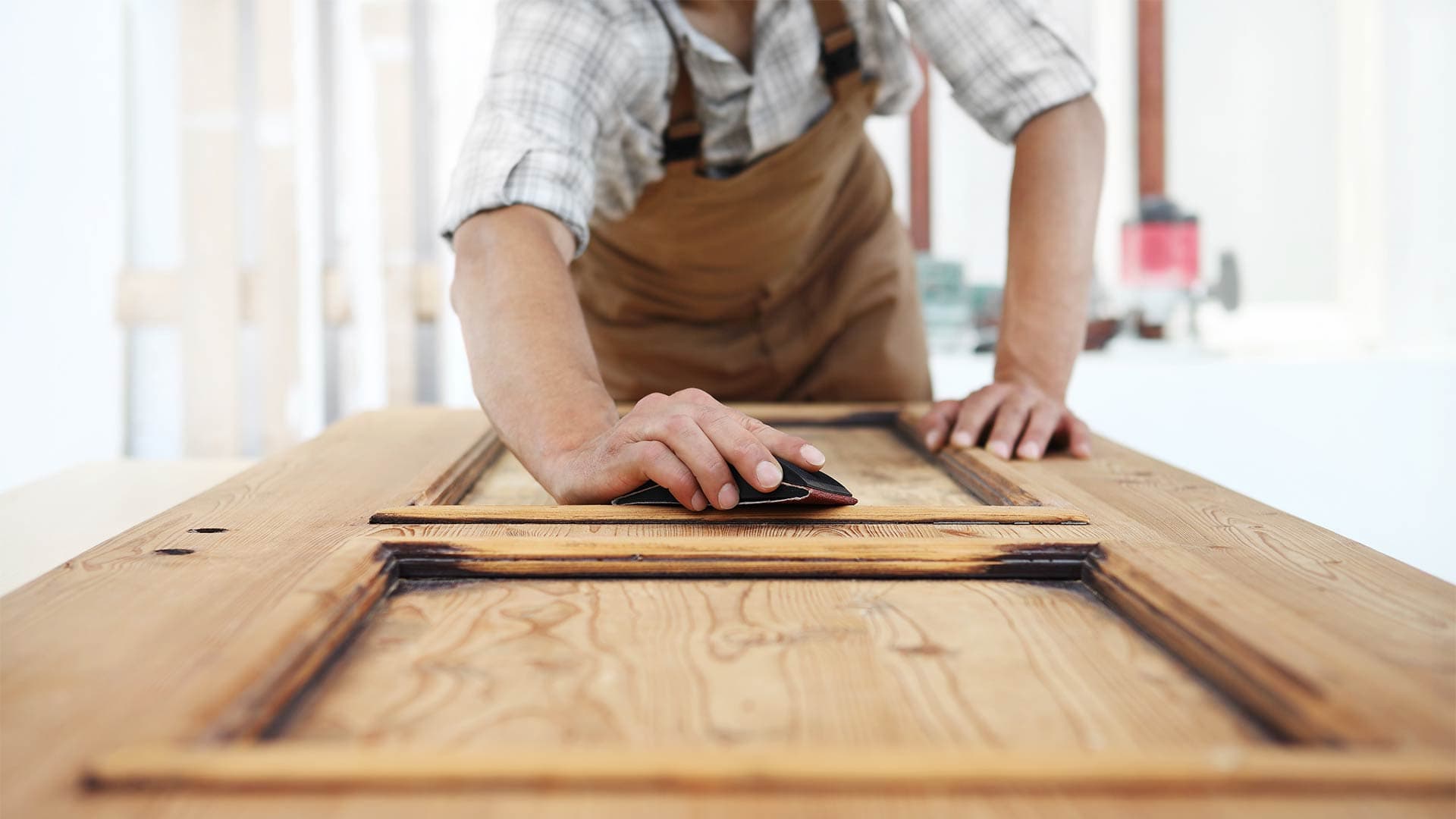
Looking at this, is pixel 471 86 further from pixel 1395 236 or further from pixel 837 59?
pixel 1395 236

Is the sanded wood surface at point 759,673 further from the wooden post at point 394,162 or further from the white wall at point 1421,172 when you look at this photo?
the white wall at point 1421,172

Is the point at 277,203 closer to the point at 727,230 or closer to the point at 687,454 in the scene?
the point at 727,230

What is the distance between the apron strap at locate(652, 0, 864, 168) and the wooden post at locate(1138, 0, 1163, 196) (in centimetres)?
219

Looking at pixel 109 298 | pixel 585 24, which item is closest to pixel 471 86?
pixel 109 298

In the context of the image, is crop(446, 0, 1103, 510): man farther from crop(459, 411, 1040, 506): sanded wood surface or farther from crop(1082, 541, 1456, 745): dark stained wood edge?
crop(1082, 541, 1456, 745): dark stained wood edge

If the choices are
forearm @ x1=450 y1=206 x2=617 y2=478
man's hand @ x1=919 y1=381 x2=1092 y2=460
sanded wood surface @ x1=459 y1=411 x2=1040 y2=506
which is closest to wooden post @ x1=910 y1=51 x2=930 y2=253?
sanded wood surface @ x1=459 y1=411 x2=1040 y2=506

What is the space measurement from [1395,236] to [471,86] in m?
2.87

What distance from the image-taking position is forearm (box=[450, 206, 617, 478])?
84cm

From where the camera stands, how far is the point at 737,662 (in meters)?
0.48

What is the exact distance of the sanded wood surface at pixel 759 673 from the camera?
0.41 meters

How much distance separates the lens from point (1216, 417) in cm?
223

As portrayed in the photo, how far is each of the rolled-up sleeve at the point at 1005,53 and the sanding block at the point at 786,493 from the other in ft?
2.33

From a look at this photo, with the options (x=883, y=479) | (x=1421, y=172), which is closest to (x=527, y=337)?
(x=883, y=479)

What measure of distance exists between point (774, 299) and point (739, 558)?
1.00m
